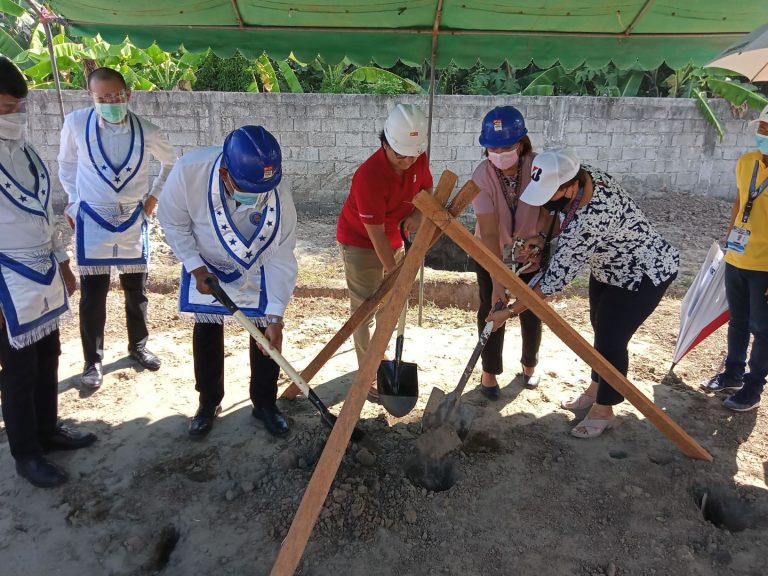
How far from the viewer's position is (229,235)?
2711mm

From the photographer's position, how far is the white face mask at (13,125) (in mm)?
2406

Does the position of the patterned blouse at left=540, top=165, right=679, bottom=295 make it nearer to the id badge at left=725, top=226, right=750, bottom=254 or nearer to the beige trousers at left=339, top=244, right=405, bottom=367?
the id badge at left=725, top=226, right=750, bottom=254

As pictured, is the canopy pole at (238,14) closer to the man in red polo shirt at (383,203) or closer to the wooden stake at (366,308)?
the man in red polo shirt at (383,203)

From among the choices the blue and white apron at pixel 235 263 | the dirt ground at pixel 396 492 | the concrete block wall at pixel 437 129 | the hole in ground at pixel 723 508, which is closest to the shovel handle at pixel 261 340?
the blue and white apron at pixel 235 263

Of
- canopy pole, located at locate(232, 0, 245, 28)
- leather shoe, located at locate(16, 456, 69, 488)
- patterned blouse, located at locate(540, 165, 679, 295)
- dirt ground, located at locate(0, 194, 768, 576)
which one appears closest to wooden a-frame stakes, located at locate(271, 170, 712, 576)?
dirt ground, located at locate(0, 194, 768, 576)

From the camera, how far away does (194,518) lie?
2.58 metres

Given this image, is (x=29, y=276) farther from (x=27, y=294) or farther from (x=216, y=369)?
(x=216, y=369)

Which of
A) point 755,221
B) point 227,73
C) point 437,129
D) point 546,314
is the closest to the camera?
point 546,314

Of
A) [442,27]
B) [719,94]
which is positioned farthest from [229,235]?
[719,94]

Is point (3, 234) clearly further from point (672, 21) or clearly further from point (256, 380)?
point (672, 21)

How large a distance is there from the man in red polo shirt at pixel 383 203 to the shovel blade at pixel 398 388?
316mm

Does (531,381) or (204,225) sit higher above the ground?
(204,225)

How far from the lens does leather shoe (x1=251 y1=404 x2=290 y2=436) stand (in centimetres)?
315

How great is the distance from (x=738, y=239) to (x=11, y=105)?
3757mm
